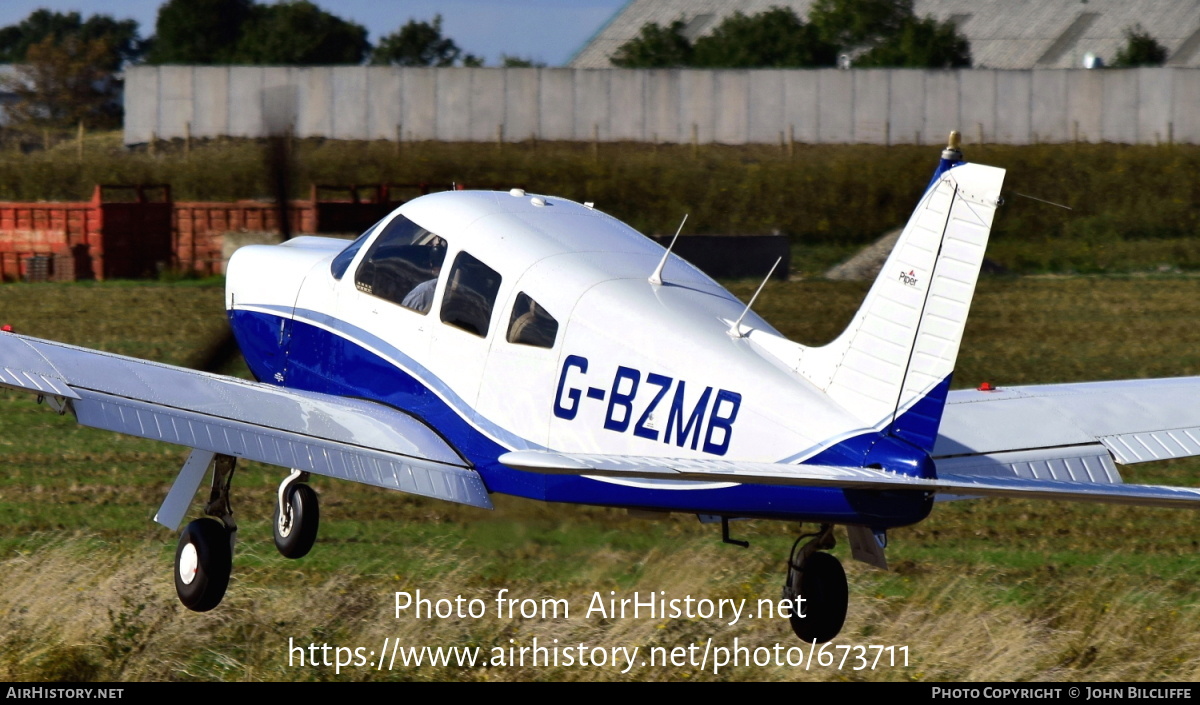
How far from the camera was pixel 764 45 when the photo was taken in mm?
70562

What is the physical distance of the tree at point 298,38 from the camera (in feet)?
262

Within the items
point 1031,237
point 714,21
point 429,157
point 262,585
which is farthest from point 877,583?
point 714,21

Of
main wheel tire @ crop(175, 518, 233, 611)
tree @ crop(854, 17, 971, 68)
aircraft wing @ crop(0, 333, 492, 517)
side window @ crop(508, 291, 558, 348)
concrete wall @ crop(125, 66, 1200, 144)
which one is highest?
tree @ crop(854, 17, 971, 68)

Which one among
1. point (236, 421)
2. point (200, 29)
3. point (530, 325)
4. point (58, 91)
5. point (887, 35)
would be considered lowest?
point (236, 421)

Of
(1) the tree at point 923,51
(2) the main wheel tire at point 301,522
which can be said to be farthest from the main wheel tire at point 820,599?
(1) the tree at point 923,51

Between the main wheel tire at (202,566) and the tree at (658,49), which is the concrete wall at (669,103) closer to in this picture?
the tree at (658,49)

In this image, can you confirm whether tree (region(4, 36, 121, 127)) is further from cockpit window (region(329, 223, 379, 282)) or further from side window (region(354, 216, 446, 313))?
side window (region(354, 216, 446, 313))

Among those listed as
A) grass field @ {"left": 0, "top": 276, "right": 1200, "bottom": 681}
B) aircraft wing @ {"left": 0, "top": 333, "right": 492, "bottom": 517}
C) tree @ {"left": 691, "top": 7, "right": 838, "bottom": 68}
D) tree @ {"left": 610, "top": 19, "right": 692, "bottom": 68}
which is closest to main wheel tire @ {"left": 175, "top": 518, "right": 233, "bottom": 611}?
grass field @ {"left": 0, "top": 276, "right": 1200, "bottom": 681}

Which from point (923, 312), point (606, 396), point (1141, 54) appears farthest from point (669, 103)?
point (923, 312)

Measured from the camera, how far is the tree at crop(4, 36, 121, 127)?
82.6 metres

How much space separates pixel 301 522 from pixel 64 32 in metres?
120

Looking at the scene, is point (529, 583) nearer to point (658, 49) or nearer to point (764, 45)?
point (764, 45)

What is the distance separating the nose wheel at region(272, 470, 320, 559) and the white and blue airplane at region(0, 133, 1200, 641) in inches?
0.7
